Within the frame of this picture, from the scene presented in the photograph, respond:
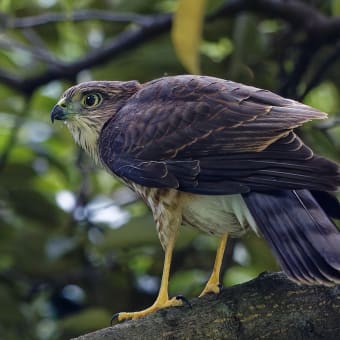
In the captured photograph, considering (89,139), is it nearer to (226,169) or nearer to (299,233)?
(226,169)

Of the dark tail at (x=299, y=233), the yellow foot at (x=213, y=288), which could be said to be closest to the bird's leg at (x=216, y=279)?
the yellow foot at (x=213, y=288)

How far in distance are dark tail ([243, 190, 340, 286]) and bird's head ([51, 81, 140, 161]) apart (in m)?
1.20

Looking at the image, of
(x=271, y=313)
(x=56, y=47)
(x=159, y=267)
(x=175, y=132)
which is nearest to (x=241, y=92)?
(x=175, y=132)

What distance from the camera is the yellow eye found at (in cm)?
511

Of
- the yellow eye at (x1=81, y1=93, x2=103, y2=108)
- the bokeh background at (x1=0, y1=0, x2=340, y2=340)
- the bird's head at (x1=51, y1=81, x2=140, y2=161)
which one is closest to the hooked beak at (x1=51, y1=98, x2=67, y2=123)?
the bird's head at (x1=51, y1=81, x2=140, y2=161)

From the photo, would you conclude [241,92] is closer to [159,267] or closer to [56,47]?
[159,267]

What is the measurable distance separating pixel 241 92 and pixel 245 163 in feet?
1.46

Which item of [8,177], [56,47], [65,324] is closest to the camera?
[65,324]

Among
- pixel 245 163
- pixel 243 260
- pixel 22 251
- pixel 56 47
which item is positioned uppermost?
pixel 245 163

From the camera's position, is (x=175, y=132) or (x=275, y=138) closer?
(x=275, y=138)

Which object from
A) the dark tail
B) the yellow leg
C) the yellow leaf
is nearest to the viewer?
the dark tail

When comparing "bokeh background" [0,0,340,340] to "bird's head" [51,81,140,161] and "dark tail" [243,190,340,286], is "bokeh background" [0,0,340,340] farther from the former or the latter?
"dark tail" [243,190,340,286]

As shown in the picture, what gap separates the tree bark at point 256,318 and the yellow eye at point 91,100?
1.44 meters

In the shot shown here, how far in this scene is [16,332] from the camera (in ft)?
18.4
